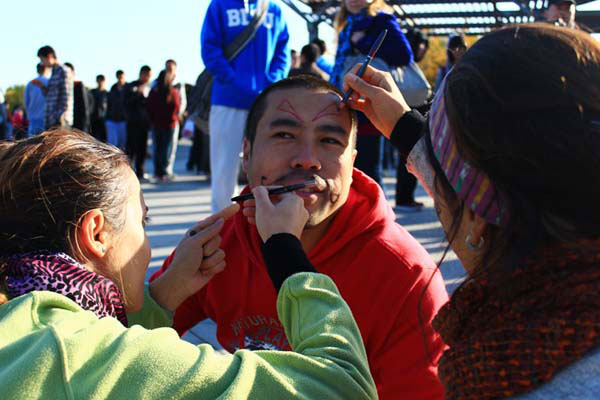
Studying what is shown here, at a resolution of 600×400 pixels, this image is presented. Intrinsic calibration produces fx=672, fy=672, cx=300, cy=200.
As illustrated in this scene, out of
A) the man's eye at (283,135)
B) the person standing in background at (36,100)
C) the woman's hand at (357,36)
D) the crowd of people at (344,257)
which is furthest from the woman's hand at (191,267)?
the person standing in background at (36,100)

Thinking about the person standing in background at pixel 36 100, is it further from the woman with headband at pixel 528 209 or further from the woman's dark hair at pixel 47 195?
the woman with headband at pixel 528 209

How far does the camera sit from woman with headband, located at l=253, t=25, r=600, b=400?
104cm

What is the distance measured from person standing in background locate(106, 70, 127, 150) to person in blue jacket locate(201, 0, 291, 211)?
7.32 meters

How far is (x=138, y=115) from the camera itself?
1145 centimetres

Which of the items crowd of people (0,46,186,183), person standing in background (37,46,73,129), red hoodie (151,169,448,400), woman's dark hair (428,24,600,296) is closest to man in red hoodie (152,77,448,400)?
red hoodie (151,169,448,400)

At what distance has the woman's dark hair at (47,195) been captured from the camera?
1490mm

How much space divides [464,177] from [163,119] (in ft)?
31.9

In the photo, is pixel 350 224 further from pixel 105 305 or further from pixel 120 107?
pixel 120 107

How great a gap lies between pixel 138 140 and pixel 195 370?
35.4ft

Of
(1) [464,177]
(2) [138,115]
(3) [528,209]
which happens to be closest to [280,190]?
(1) [464,177]

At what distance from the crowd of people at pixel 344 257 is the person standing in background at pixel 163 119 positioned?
8214 millimetres

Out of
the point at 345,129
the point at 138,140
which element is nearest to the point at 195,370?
the point at 345,129

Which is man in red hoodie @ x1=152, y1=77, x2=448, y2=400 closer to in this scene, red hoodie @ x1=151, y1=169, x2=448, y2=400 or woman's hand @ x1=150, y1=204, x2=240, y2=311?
red hoodie @ x1=151, y1=169, x2=448, y2=400

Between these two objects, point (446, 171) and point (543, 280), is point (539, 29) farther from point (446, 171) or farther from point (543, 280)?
point (543, 280)
